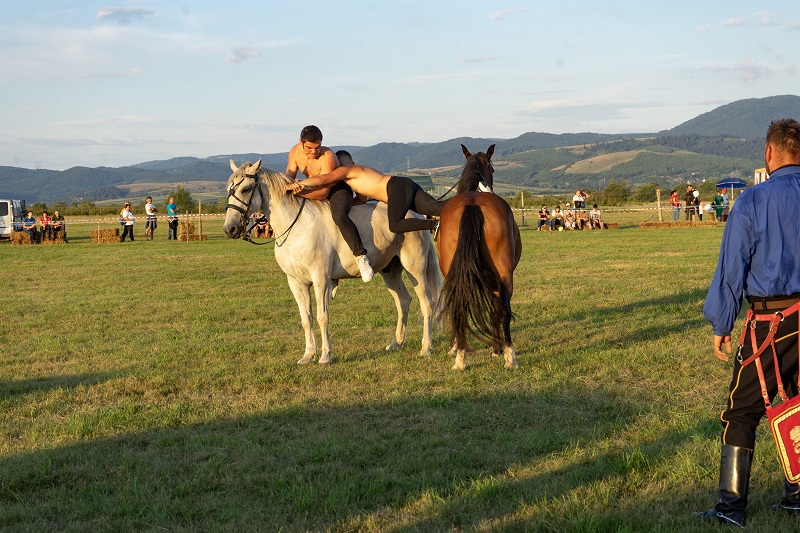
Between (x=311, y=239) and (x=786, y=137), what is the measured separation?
17.3ft

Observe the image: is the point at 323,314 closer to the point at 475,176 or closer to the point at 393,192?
the point at 393,192

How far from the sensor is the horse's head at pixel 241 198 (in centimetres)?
819

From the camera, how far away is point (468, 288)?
709cm

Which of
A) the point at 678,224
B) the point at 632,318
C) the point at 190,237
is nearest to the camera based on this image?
the point at 632,318

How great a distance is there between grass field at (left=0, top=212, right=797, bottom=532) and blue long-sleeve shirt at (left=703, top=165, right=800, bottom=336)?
117 cm

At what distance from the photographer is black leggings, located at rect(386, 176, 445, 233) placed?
8289mm

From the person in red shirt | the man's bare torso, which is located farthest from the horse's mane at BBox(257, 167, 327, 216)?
the person in red shirt

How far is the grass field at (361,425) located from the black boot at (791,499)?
0.22 feet

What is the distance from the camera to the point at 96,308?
13.2 metres

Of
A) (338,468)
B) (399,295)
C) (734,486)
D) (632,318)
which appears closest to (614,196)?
(632,318)

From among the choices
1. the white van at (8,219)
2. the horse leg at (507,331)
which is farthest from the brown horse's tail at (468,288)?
the white van at (8,219)

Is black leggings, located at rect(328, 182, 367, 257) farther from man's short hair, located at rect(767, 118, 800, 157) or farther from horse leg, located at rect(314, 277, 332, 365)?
man's short hair, located at rect(767, 118, 800, 157)

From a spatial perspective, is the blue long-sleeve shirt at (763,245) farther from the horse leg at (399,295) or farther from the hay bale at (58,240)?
the hay bale at (58,240)

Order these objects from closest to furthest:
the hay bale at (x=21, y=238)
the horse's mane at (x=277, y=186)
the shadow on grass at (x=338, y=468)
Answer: the shadow on grass at (x=338, y=468) → the horse's mane at (x=277, y=186) → the hay bale at (x=21, y=238)
